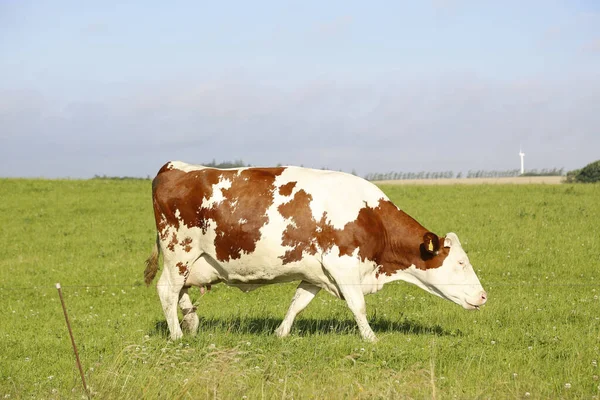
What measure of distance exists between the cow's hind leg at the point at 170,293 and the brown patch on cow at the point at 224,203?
0.75m

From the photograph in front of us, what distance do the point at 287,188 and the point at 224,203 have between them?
39.5 inches

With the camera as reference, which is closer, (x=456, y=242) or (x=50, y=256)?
(x=456, y=242)

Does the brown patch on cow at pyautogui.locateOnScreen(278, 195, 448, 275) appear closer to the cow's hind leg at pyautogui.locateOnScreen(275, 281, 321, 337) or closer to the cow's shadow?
the cow's hind leg at pyautogui.locateOnScreen(275, 281, 321, 337)

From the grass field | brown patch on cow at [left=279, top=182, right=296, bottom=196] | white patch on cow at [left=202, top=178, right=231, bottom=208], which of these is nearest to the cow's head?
the grass field

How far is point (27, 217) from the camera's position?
3322cm

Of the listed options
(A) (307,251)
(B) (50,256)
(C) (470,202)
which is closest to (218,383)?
(A) (307,251)

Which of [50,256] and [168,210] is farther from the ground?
[168,210]

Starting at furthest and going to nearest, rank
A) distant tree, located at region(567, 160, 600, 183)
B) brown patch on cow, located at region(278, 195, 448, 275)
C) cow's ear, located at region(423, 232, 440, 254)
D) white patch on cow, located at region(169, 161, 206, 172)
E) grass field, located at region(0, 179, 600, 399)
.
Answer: distant tree, located at region(567, 160, 600, 183) → white patch on cow, located at region(169, 161, 206, 172) → cow's ear, located at region(423, 232, 440, 254) → brown patch on cow, located at region(278, 195, 448, 275) → grass field, located at region(0, 179, 600, 399)

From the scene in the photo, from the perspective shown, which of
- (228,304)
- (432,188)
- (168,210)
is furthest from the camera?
(432,188)

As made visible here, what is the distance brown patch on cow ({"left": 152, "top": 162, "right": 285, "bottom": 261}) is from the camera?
11.2 meters

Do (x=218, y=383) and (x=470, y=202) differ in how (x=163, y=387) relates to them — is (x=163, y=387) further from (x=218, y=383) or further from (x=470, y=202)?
(x=470, y=202)

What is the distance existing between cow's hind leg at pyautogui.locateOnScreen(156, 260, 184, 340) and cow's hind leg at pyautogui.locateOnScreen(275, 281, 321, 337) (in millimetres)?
1607

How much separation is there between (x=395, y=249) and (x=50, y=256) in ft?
53.5

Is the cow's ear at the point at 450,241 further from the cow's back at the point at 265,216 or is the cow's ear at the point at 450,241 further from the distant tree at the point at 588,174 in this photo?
the distant tree at the point at 588,174
